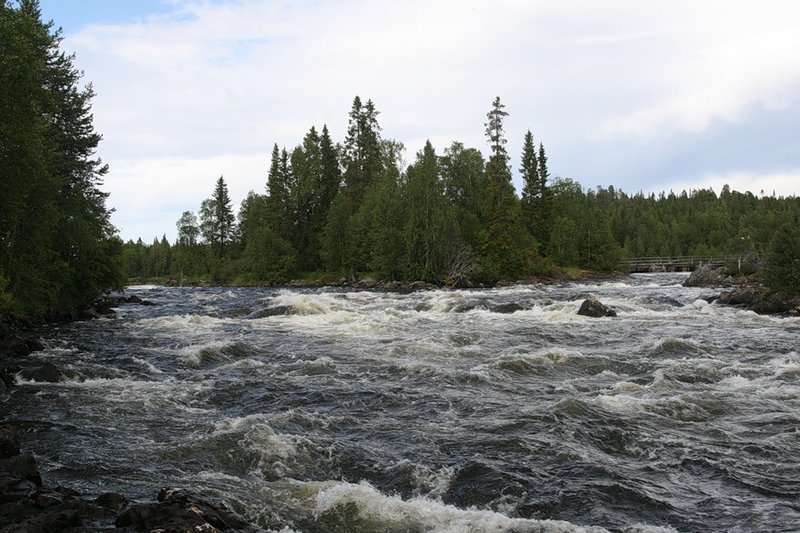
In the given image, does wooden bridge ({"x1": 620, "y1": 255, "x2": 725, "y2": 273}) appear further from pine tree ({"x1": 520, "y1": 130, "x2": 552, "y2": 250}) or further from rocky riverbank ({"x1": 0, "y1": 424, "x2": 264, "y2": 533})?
rocky riverbank ({"x1": 0, "y1": 424, "x2": 264, "y2": 533})

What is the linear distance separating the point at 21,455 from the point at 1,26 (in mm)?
21491

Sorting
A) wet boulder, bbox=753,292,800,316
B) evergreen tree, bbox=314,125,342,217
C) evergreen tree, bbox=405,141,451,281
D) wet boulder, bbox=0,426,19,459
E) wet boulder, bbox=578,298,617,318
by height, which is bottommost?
wet boulder, bbox=753,292,800,316

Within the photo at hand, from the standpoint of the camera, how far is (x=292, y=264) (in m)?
81.6

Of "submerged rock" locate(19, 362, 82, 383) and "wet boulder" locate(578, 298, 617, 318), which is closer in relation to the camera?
"submerged rock" locate(19, 362, 82, 383)

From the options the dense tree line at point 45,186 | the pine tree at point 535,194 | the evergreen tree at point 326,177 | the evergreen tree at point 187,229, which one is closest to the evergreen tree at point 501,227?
the pine tree at point 535,194

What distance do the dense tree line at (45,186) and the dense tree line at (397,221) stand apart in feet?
115

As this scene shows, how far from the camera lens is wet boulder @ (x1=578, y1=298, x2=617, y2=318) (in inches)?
1220

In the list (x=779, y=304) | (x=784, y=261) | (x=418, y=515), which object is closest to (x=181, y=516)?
(x=418, y=515)

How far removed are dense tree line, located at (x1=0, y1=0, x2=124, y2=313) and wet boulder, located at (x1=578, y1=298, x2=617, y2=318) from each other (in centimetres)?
2685

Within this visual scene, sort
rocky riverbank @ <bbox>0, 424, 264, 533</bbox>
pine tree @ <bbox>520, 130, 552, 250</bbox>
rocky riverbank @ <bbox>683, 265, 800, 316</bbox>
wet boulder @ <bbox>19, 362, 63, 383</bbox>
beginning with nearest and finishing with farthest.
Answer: rocky riverbank @ <bbox>0, 424, 264, 533</bbox> → wet boulder @ <bbox>19, 362, 63, 383</bbox> → rocky riverbank @ <bbox>683, 265, 800, 316</bbox> → pine tree @ <bbox>520, 130, 552, 250</bbox>

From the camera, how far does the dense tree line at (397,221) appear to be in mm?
66375

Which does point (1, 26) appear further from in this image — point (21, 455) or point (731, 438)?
point (731, 438)

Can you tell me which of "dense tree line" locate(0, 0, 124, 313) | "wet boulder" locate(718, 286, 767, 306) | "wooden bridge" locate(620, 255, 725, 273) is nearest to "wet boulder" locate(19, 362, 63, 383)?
"dense tree line" locate(0, 0, 124, 313)

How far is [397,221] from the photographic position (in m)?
69.8
